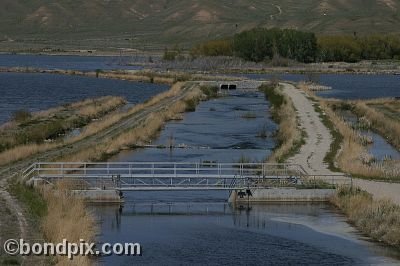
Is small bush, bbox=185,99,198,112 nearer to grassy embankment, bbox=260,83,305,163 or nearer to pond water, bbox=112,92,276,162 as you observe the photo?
pond water, bbox=112,92,276,162

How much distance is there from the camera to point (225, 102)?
3632 inches

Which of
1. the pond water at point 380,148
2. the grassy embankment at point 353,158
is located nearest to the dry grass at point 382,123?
the pond water at point 380,148

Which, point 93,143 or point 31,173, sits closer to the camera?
point 31,173

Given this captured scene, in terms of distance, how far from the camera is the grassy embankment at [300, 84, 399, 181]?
3881 centimetres

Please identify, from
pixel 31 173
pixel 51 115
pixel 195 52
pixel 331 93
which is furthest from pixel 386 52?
pixel 31 173

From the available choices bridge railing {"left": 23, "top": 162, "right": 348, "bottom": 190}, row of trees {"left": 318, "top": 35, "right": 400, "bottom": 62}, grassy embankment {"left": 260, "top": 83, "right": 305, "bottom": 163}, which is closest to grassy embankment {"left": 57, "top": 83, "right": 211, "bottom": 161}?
bridge railing {"left": 23, "top": 162, "right": 348, "bottom": 190}

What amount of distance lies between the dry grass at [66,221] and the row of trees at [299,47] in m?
148

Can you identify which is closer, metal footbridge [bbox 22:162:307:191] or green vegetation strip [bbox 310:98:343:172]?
metal footbridge [bbox 22:162:307:191]

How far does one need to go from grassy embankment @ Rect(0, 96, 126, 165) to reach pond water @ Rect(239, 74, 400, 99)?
31.6 metres

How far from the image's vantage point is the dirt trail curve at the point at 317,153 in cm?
3460

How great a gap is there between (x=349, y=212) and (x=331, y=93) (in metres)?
76.3

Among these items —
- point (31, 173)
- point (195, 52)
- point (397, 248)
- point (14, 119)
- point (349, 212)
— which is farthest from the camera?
point (195, 52)

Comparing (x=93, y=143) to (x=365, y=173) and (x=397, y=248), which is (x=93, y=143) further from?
(x=397, y=248)

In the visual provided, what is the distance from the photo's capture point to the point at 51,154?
1740 inches
